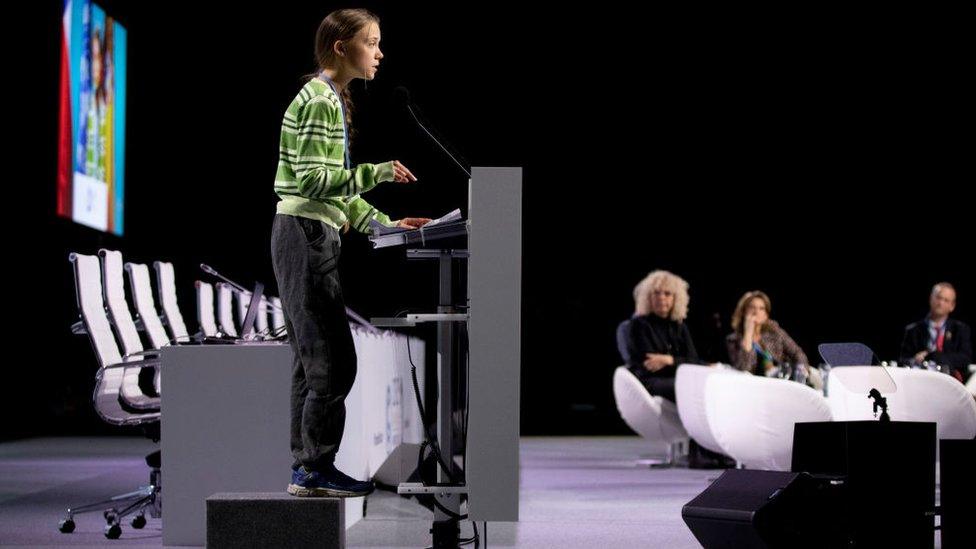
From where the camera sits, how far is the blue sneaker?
3.33 meters

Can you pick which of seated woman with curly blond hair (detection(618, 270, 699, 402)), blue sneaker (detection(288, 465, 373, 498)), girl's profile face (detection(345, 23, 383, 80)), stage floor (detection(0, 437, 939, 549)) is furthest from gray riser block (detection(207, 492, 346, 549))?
seated woman with curly blond hair (detection(618, 270, 699, 402))

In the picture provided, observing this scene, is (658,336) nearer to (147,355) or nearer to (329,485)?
(147,355)

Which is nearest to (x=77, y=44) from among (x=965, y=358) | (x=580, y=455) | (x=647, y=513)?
(x=580, y=455)

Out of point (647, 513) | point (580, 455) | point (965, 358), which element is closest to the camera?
point (647, 513)

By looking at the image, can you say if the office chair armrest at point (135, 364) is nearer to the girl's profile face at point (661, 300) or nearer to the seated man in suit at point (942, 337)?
the girl's profile face at point (661, 300)

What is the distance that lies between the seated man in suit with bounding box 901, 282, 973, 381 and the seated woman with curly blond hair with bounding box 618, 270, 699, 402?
1587mm

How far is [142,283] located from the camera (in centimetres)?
587

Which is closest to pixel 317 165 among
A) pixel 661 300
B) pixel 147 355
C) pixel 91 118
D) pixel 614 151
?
pixel 147 355

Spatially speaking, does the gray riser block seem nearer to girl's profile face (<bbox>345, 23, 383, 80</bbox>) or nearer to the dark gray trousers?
the dark gray trousers

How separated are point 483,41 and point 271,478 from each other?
720cm

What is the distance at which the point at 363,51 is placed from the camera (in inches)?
131

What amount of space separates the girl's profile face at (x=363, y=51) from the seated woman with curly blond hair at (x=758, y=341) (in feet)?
16.8

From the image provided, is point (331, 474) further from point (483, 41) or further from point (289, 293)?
point (483, 41)

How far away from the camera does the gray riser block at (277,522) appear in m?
3.33
